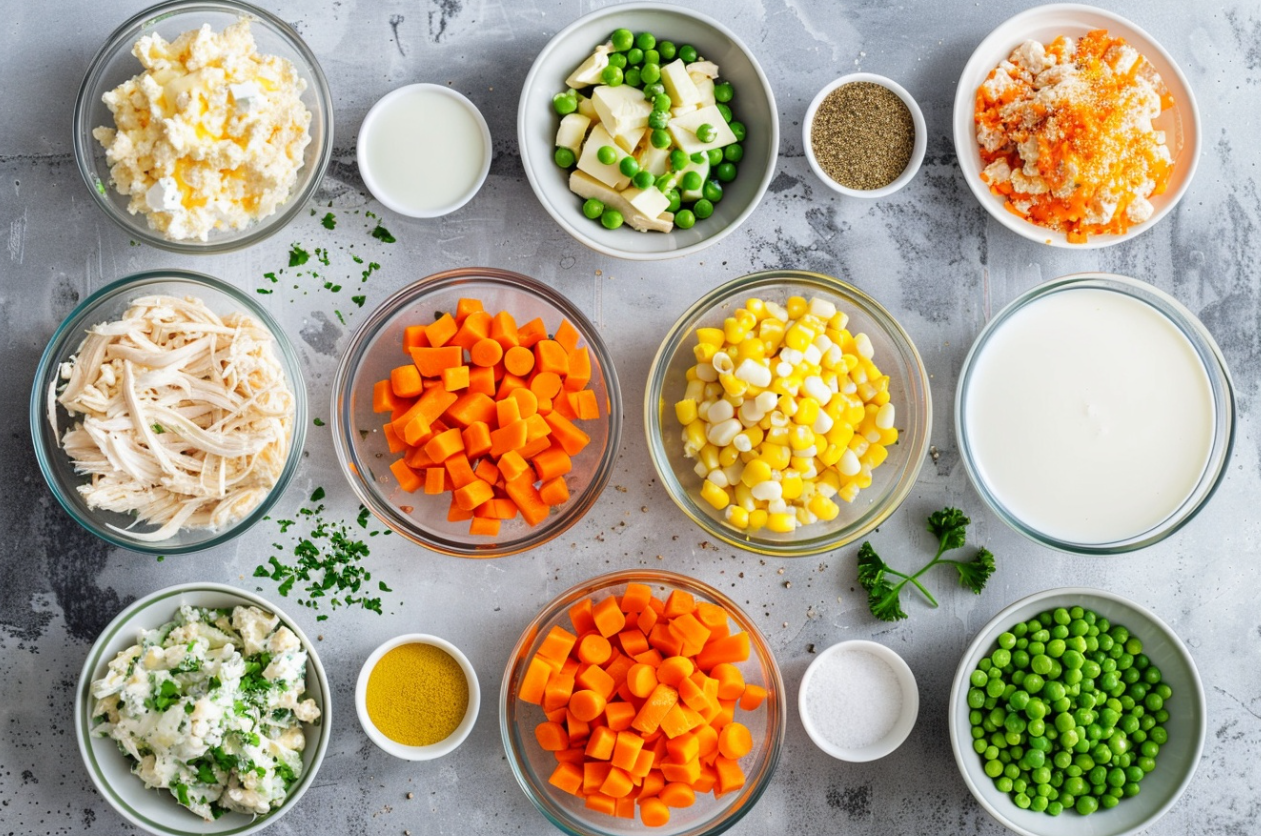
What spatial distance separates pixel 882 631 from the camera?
2.82 meters

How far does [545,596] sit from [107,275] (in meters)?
1.67

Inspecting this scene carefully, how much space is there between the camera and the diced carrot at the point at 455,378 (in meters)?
2.50

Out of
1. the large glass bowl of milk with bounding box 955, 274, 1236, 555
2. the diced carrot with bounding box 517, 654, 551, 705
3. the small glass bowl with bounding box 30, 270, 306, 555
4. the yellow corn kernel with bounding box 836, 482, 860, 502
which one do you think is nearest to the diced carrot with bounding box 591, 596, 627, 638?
the diced carrot with bounding box 517, 654, 551, 705

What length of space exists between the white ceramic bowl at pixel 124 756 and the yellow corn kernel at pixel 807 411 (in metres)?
1.54

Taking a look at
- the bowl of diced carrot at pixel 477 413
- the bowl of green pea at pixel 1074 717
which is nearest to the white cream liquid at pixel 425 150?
the bowl of diced carrot at pixel 477 413

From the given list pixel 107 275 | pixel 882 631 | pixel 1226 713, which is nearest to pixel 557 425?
pixel 882 631

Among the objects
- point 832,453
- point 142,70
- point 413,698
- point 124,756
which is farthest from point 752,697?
point 142,70

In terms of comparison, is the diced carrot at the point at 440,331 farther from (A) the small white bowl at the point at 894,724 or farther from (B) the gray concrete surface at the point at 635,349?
(A) the small white bowl at the point at 894,724

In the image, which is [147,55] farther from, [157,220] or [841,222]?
[841,222]

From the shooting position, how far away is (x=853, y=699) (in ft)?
8.98

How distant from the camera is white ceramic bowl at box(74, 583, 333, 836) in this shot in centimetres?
253

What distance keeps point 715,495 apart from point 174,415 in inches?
59.7

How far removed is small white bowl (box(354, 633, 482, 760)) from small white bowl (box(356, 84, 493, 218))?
4.19 feet

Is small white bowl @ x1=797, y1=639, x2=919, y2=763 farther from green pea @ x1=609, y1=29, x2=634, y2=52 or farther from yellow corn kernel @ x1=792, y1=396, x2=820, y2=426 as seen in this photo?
green pea @ x1=609, y1=29, x2=634, y2=52
